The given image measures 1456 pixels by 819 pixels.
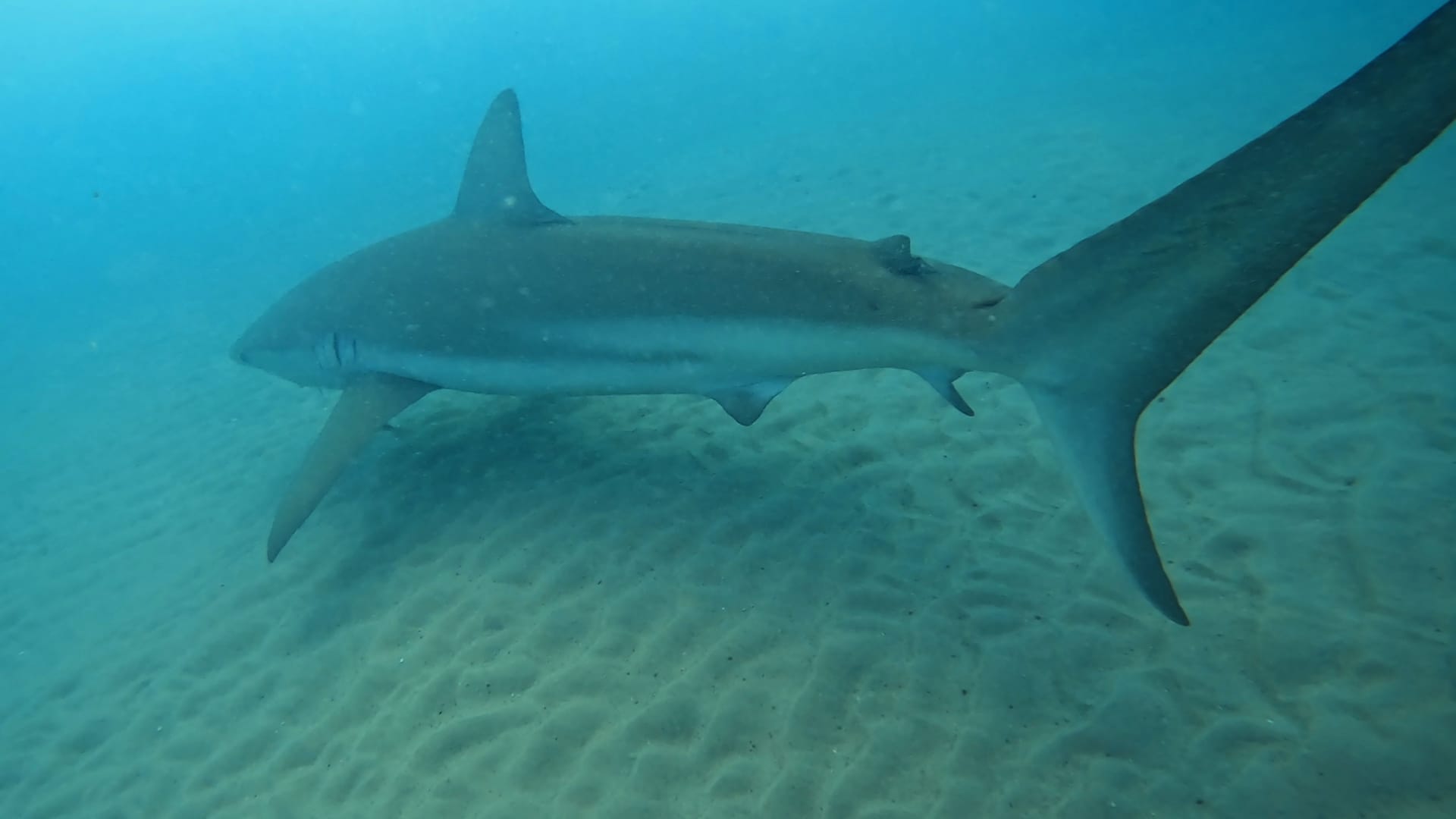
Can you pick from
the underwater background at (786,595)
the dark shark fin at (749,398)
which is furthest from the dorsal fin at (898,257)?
the underwater background at (786,595)

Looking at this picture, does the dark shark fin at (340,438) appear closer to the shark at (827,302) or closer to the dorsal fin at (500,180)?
the shark at (827,302)

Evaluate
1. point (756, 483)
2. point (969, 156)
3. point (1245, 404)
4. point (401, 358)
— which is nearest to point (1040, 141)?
point (969, 156)

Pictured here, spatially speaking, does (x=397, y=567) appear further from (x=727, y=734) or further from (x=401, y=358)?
(x=727, y=734)

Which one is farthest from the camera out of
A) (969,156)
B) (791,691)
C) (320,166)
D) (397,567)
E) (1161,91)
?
(320,166)

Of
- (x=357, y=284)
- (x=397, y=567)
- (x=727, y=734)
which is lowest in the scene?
(x=727, y=734)

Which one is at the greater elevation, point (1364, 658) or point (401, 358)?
point (401, 358)

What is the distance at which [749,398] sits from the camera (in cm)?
426

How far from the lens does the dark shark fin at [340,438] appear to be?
4.70 meters

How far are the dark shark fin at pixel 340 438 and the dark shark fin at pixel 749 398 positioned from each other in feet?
8.50

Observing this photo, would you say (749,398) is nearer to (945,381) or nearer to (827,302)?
(827,302)

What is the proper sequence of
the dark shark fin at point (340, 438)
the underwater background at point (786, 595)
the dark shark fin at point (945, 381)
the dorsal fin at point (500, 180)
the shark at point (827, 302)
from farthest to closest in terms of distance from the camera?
the dorsal fin at point (500, 180), the dark shark fin at point (340, 438), the dark shark fin at point (945, 381), the underwater background at point (786, 595), the shark at point (827, 302)

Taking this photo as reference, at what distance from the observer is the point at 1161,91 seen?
20.2 metres

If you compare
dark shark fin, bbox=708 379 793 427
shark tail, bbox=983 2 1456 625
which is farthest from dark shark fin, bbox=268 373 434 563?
shark tail, bbox=983 2 1456 625

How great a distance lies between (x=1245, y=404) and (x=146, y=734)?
807cm
